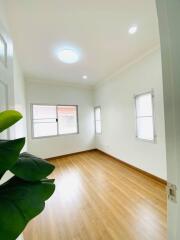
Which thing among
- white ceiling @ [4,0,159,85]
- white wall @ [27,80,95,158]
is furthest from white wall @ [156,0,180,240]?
white wall @ [27,80,95,158]

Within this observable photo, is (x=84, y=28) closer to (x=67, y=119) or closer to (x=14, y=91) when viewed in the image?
(x=14, y=91)

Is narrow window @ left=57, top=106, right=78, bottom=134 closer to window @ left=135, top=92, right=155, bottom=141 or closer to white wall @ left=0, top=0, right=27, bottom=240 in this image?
white wall @ left=0, top=0, right=27, bottom=240

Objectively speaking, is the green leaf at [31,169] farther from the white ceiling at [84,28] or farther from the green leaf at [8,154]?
the white ceiling at [84,28]

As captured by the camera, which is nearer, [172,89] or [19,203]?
[19,203]

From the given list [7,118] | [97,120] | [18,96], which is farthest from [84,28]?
[97,120]

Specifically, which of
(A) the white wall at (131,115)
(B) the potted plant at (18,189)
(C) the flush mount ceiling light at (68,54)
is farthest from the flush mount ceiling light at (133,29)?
(B) the potted plant at (18,189)

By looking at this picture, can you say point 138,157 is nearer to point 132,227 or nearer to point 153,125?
point 153,125

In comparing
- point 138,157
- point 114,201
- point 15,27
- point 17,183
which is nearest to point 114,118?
point 138,157

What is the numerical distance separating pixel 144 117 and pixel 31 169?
2.96 metres

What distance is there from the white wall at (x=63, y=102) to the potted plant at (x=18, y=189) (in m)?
4.07

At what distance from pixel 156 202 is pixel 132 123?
175cm

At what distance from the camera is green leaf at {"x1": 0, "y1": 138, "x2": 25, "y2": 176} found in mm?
350

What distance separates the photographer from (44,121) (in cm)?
446

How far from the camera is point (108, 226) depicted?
159 centimetres
